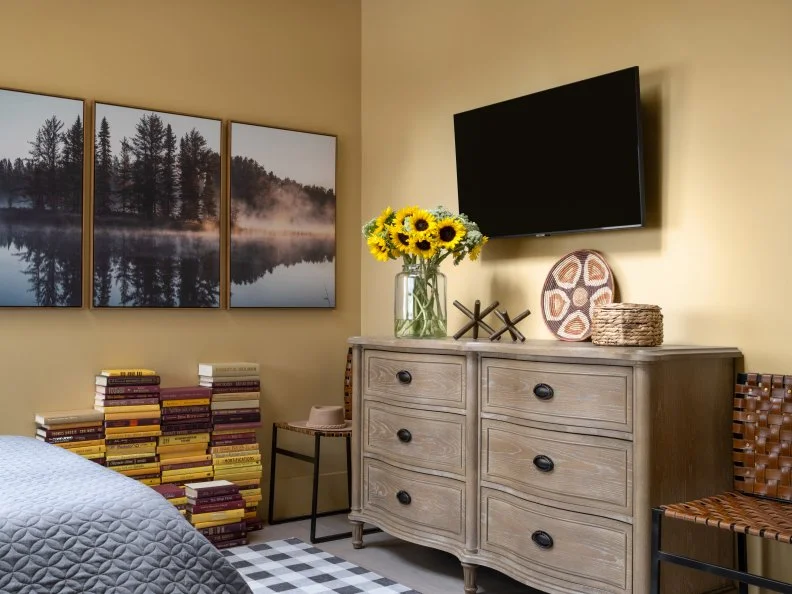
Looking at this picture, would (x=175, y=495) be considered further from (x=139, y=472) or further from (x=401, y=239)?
(x=401, y=239)

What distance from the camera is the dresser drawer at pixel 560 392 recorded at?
2.55 meters

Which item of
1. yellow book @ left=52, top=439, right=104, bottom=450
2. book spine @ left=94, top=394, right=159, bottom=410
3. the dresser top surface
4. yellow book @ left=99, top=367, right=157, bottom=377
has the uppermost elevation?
the dresser top surface

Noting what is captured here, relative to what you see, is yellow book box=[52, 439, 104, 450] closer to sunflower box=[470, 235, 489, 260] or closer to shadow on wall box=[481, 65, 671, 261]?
sunflower box=[470, 235, 489, 260]

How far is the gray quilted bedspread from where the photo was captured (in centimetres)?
159

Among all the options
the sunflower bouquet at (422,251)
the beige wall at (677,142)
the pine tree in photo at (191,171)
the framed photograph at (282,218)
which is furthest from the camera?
the framed photograph at (282,218)

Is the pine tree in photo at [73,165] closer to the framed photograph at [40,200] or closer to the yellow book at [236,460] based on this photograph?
the framed photograph at [40,200]

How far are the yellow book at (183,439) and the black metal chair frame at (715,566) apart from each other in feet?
7.11

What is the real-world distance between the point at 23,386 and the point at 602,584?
2456 millimetres

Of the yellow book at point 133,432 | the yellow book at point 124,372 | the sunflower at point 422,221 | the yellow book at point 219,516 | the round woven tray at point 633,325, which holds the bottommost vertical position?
the yellow book at point 219,516

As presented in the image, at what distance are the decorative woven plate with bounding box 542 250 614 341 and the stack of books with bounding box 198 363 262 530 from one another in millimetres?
1443

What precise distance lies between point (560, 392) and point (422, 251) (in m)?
0.98

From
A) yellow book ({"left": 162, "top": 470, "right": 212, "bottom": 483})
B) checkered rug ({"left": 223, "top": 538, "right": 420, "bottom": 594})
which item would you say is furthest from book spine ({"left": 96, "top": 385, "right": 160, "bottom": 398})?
checkered rug ({"left": 223, "top": 538, "right": 420, "bottom": 594})

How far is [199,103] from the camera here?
405cm

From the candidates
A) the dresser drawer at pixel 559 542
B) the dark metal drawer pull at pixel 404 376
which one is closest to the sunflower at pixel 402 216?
the dark metal drawer pull at pixel 404 376
